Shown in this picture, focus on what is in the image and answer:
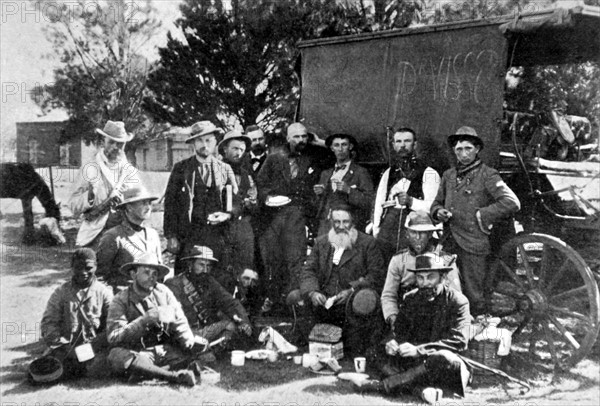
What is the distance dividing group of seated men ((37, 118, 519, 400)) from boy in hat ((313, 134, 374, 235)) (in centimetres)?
1

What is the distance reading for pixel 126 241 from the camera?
4.97 m

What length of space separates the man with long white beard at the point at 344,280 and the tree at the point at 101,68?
4.06 metres

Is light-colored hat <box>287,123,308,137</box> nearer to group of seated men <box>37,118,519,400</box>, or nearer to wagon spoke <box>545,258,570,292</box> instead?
group of seated men <box>37,118,519,400</box>

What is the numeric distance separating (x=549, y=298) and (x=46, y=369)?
4073 mm

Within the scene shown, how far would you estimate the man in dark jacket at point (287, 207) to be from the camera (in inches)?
241

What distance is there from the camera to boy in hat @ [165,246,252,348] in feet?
16.5

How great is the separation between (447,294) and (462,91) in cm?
209

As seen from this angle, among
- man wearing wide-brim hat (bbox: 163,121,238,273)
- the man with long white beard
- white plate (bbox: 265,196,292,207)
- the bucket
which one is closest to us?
the bucket

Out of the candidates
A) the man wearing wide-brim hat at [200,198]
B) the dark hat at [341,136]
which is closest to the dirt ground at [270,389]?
the man wearing wide-brim hat at [200,198]

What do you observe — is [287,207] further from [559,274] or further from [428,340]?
[559,274]

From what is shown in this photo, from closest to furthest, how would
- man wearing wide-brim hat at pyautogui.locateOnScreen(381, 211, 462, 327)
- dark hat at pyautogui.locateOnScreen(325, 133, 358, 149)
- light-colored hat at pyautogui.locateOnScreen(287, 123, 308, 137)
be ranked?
man wearing wide-brim hat at pyautogui.locateOnScreen(381, 211, 462, 327)
dark hat at pyautogui.locateOnScreen(325, 133, 358, 149)
light-colored hat at pyautogui.locateOnScreen(287, 123, 308, 137)

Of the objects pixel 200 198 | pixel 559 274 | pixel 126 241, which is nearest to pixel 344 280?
pixel 200 198

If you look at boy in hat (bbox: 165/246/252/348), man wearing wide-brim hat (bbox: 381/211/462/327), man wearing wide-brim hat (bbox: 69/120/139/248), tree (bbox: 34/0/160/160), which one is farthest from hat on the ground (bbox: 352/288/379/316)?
tree (bbox: 34/0/160/160)

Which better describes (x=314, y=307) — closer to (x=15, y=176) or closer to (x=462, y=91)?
(x=462, y=91)
